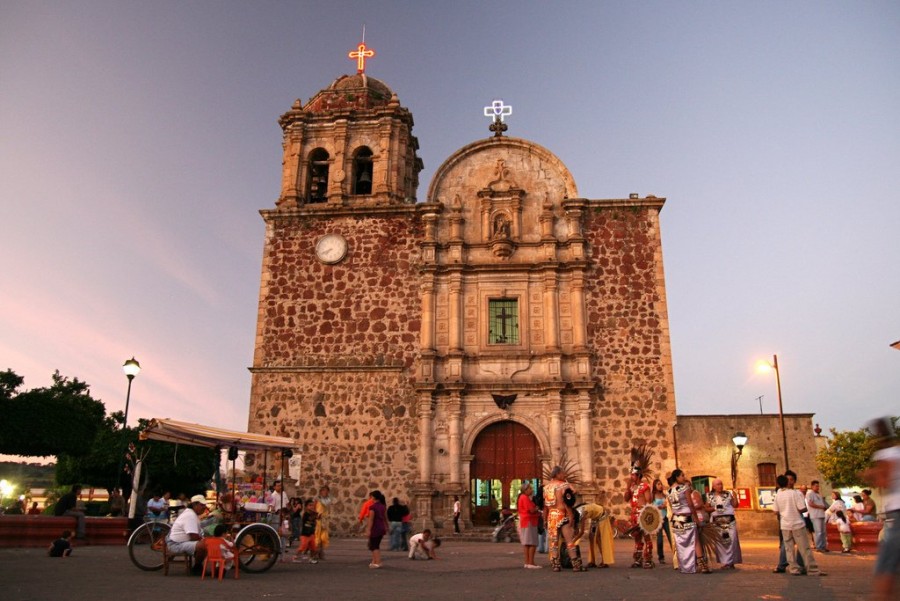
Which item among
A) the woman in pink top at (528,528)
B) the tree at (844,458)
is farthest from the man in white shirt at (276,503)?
the tree at (844,458)

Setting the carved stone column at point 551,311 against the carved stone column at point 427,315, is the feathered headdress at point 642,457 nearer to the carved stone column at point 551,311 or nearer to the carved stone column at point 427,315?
the carved stone column at point 551,311

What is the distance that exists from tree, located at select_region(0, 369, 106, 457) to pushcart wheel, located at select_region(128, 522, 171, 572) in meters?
16.8

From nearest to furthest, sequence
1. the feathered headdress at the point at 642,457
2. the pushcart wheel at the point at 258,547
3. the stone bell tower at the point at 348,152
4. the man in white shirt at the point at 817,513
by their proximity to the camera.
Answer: the pushcart wheel at the point at 258,547, the man in white shirt at the point at 817,513, the feathered headdress at the point at 642,457, the stone bell tower at the point at 348,152

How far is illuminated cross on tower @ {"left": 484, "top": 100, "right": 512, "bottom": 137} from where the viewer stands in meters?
23.5

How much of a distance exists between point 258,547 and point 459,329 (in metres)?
11.5

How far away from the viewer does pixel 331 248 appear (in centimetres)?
2270

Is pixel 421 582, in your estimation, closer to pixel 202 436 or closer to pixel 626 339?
pixel 202 436

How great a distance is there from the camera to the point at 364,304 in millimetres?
22016

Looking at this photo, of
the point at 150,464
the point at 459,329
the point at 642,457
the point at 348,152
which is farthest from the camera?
the point at 150,464

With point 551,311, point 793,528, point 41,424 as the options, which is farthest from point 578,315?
point 41,424

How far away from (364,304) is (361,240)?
209 centimetres

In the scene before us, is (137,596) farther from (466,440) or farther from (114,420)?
(114,420)

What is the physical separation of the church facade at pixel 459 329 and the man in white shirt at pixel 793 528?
9535 mm

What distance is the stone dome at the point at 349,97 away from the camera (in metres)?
24.8
